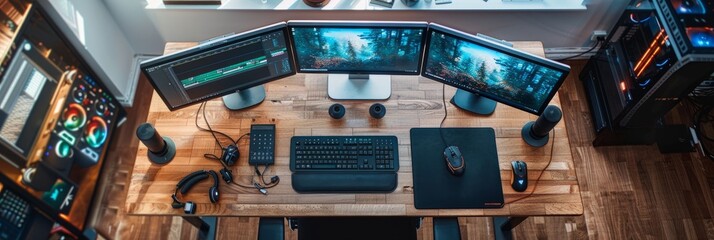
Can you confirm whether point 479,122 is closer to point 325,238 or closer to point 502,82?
point 502,82

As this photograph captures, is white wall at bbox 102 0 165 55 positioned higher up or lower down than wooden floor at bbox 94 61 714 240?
higher up

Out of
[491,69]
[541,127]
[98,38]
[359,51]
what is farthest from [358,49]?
[98,38]

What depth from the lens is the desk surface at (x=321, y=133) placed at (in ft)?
7.07

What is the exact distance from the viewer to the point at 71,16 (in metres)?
2.66

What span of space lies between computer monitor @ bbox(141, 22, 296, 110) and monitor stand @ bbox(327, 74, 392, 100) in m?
0.24

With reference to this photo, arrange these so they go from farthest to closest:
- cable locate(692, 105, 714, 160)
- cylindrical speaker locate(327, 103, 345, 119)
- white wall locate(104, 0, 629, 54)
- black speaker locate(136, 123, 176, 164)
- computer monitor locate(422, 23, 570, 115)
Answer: cable locate(692, 105, 714, 160)
white wall locate(104, 0, 629, 54)
cylindrical speaker locate(327, 103, 345, 119)
black speaker locate(136, 123, 176, 164)
computer monitor locate(422, 23, 570, 115)

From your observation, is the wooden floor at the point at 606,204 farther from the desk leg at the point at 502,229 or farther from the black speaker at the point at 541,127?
the black speaker at the point at 541,127

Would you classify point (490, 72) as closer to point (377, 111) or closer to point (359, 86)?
point (377, 111)

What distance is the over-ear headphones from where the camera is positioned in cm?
214

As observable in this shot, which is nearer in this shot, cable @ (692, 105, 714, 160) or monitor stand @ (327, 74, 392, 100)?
monitor stand @ (327, 74, 392, 100)

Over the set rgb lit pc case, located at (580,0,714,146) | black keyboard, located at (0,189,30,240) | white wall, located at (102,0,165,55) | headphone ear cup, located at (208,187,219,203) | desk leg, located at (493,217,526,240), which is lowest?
black keyboard, located at (0,189,30,240)

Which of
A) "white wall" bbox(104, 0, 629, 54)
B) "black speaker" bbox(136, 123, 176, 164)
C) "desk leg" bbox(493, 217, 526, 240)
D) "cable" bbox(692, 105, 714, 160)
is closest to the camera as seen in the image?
"black speaker" bbox(136, 123, 176, 164)

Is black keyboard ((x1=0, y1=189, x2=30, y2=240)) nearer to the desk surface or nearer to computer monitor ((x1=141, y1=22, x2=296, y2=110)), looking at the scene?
the desk surface

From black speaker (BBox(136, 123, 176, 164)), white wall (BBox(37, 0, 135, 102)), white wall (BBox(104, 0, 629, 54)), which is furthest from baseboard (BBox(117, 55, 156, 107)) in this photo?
black speaker (BBox(136, 123, 176, 164))
